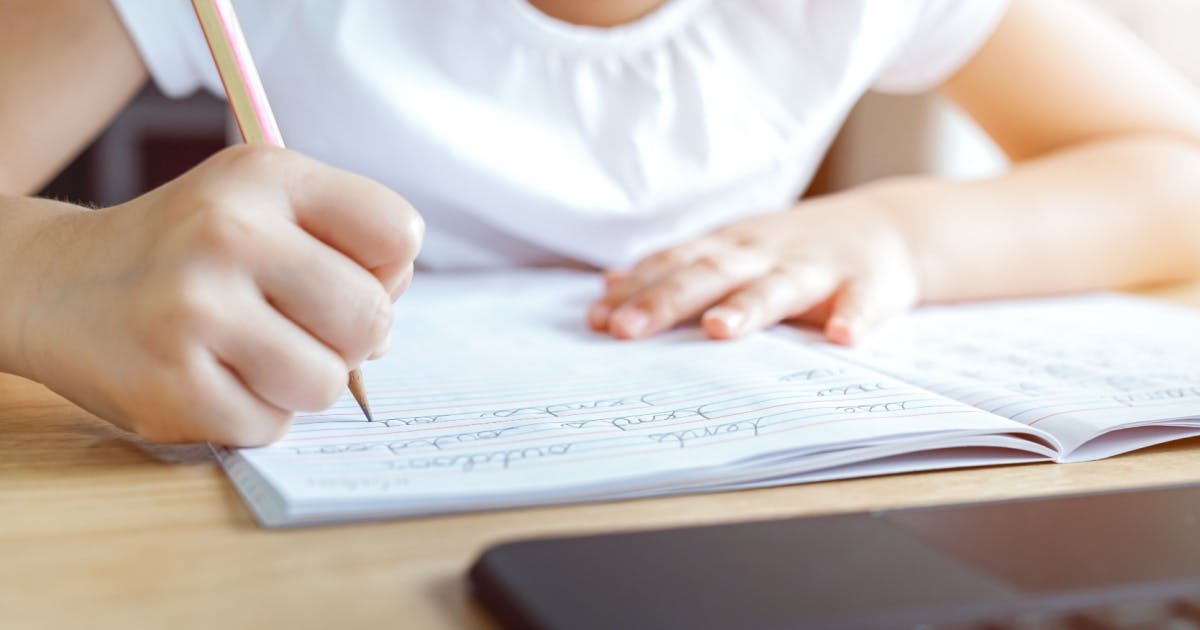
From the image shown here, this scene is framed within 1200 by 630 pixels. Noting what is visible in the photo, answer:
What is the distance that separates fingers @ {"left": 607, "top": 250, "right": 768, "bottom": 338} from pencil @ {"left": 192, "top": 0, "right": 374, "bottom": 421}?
189 mm

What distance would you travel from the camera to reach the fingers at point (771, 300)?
0.48 m

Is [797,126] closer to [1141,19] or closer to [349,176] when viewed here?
[349,176]

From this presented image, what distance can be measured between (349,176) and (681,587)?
15 cm

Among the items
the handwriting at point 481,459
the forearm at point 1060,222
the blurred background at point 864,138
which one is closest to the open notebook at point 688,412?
the handwriting at point 481,459

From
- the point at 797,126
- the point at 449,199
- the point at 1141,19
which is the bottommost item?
the point at 449,199

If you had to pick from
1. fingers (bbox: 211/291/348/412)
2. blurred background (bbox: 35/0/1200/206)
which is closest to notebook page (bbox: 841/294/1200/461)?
fingers (bbox: 211/291/348/412)

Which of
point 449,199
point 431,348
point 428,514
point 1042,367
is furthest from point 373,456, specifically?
point 449,199

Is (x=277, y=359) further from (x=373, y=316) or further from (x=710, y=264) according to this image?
(x=710, y=264)

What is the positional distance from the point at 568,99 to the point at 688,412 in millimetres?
375

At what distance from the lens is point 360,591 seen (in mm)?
217

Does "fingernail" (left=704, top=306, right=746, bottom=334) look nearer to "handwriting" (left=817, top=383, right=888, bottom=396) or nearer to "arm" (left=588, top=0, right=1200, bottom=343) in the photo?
"arm" (left=588, top=0, right=1200, bottom=343)

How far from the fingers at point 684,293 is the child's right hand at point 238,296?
189 millimetres

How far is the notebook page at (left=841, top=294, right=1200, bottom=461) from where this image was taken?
1.11 ft

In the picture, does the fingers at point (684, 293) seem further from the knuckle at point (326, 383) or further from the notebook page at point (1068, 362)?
→ the knuckle at point (326, 383)
